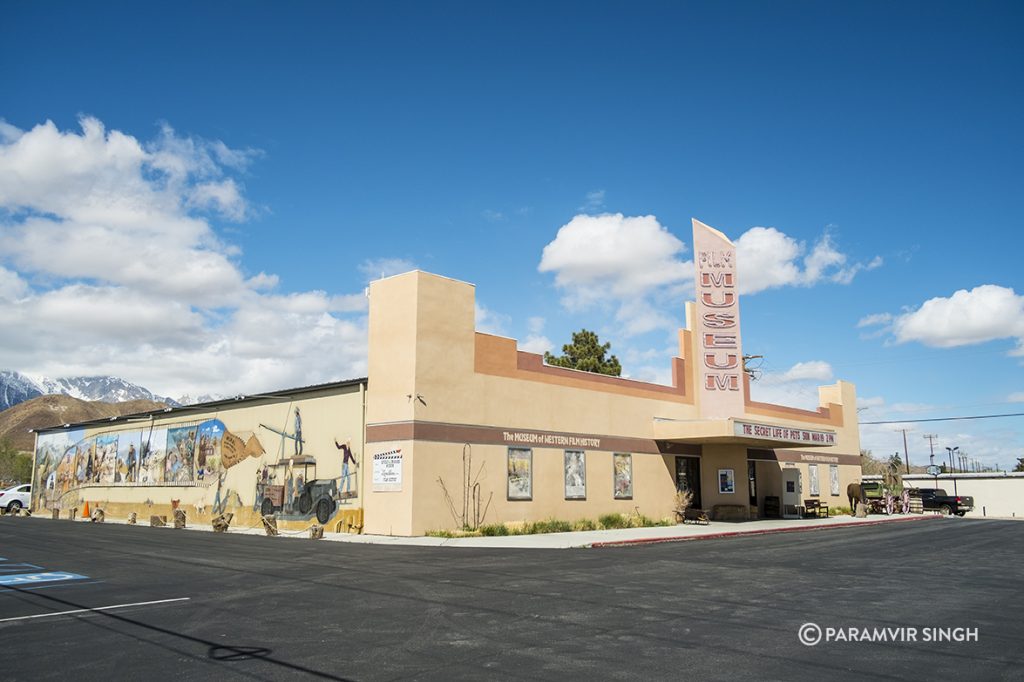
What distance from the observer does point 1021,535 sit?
29906 mm

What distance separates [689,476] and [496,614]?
2903 cm

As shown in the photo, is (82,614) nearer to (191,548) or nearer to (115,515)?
(191,548)

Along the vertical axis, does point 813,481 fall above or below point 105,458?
below

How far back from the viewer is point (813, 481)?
4897 centimetres

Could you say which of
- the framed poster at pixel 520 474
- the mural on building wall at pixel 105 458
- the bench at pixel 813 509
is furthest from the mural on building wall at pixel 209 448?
the bench at pixel 813 509

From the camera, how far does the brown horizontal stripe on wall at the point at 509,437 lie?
1050 inches

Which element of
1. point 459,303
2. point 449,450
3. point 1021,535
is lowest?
point 1021,535

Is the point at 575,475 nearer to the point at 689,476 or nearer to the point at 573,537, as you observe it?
the point at 573,537

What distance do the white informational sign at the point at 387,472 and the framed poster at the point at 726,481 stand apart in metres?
20.0

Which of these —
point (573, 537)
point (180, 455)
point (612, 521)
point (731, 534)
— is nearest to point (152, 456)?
point (180, 455)

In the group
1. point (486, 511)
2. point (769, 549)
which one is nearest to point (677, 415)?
point (486, 511)

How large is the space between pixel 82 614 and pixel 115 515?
37.1m

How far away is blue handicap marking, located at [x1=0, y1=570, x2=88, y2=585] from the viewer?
14570mm

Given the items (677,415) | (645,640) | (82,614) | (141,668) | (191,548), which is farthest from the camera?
(677,415)
